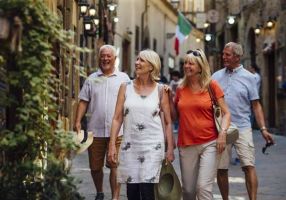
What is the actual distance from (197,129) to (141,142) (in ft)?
1.65

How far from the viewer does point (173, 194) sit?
6617 mm

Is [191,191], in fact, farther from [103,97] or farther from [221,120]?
[103,97]

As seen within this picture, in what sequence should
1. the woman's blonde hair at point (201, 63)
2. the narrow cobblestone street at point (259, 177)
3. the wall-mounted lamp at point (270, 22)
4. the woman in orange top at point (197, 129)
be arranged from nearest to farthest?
the woman in orange top at point (197, 129), the woman's blonde hair at point (201, 63), the narrow cobblestone street at point (259, 177), the wall-mounted lamp at point (270, 22)

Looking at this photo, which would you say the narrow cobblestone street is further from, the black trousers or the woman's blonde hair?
the woman's blonde hair

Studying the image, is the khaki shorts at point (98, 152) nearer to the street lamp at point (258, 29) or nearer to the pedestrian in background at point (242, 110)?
the pedestrian in background at point (242, 110)

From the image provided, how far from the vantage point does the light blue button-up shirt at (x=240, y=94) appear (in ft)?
26.6

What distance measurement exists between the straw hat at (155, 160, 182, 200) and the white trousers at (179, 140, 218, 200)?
131mm

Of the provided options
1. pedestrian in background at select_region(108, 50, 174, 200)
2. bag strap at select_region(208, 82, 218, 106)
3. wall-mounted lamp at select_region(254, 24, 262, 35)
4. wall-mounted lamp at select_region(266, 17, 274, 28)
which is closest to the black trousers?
pedestrian in background at select_region(108, 50, 174, 200)

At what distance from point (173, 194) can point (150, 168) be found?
29cm

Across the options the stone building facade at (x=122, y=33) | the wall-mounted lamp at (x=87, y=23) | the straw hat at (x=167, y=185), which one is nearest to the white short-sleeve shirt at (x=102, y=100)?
the stone building facade at (x=122, y=33)

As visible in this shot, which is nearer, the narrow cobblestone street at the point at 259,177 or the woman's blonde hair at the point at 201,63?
the woman's blonde hair at the point at 201,63

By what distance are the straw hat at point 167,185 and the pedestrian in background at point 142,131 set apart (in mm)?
45

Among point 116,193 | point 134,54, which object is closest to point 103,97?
point 116,193

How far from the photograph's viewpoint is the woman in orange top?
265 inches
